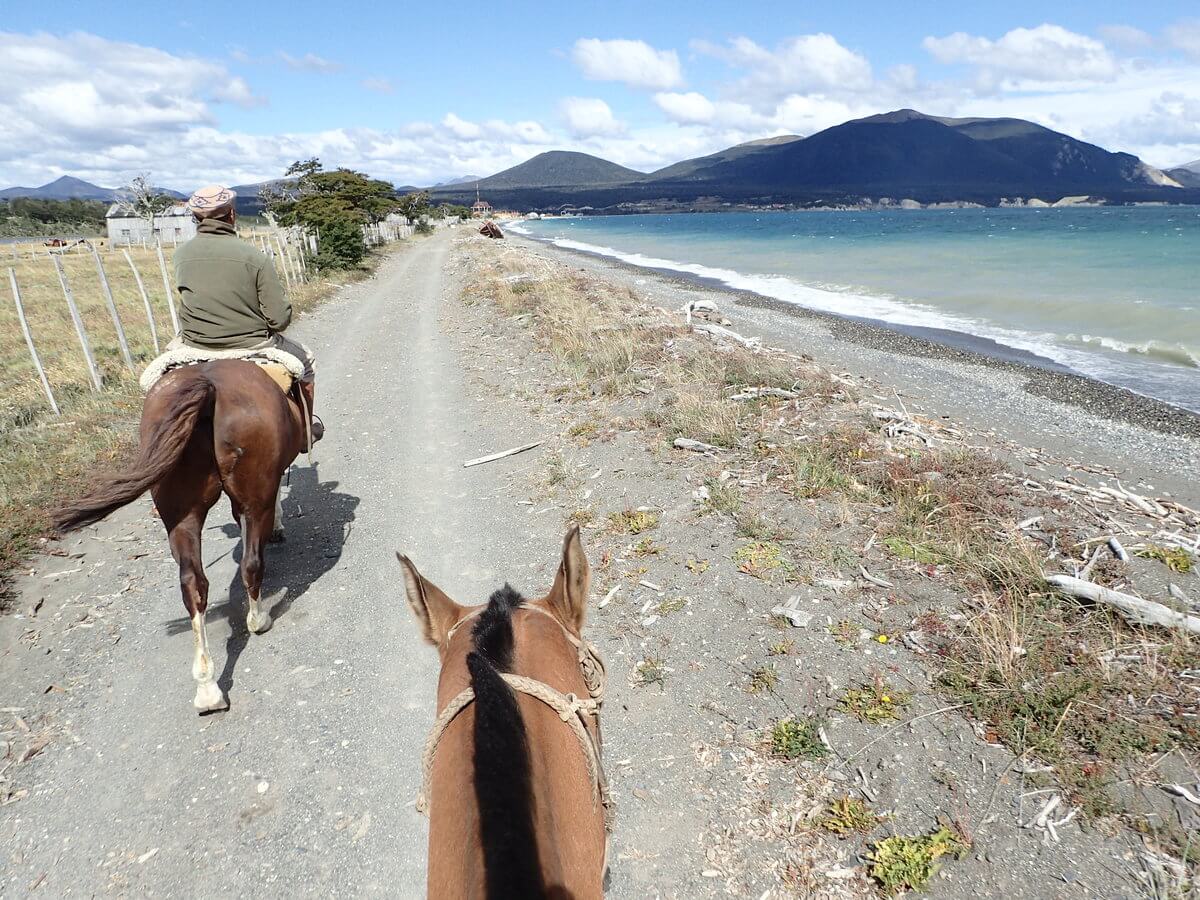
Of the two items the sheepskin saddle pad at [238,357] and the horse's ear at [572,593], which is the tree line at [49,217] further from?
the horse's ear at [572,593]

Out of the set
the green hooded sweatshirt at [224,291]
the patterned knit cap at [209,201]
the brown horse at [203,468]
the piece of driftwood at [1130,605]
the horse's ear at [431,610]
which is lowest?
the piece of driftwood at [1130,605]

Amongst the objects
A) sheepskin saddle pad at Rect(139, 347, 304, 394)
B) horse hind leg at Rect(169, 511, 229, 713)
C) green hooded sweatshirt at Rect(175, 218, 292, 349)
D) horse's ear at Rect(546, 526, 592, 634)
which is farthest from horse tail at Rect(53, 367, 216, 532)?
horse's ear at Rect(546, 526, 592, 634)

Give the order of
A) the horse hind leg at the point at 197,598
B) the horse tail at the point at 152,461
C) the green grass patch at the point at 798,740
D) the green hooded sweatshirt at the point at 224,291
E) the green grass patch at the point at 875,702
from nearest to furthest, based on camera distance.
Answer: the horse tail at the point at 152,461
the green grass patch at the point at 798,740
the green grass patch at the point at 875,702
the horse hind leg at the point at 197,598
the green hooded sweatshirt at the point at 224,291

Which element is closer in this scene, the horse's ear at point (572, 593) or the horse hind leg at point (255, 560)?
the horse's ear at point (572, 593)

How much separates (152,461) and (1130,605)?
6293 millimetres

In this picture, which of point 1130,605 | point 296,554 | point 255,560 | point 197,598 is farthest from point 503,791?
point 296,554

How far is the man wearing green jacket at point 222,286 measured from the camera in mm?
4926

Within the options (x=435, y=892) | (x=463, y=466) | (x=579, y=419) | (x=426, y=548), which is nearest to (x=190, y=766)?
(x=426, y=548)

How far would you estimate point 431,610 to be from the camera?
83.4 inches

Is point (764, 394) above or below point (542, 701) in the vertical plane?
below

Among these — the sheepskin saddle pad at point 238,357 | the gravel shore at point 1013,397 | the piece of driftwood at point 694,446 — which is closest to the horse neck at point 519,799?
the sheepskin saddle pad at point 238,357

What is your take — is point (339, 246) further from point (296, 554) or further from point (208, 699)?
point (208, 699)

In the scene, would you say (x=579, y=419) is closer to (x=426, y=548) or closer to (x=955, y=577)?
(x=426, y=548)

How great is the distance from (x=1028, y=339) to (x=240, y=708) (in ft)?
72.9
